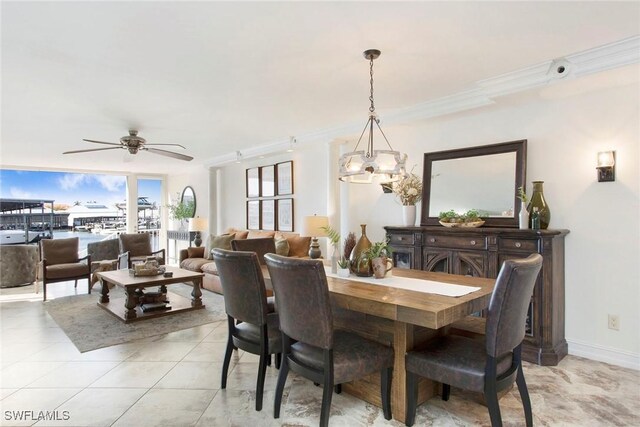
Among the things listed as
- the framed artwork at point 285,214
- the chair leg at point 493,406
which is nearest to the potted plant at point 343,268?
the chair leg at point 493,406

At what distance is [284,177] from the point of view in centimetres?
641

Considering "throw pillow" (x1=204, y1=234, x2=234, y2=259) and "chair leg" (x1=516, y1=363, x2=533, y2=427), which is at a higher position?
"throw pillow" (x1=204, y1=234, x2=234, y2=259)

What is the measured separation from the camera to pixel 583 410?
233 centimetres

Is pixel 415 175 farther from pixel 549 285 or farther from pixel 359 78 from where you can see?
pixel 549 285

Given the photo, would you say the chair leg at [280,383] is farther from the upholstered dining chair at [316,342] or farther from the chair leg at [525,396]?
the chair leg at [525,396]

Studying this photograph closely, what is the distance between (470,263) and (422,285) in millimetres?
1224

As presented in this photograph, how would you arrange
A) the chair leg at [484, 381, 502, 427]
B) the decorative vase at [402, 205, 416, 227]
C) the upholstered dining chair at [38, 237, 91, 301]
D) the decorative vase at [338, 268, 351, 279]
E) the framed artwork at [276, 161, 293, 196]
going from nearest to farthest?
the chair leg at [484, 381, 502, 427] < the decorative vase at [338, 268, 351, 279] < the decorative vase at [402, 205, 416, 227] < the upholstered dining chair at [38, 237, 91, 301] < the framed artwork at [276, 161, 293, 196]

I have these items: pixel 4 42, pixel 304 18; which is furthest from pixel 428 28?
pixel 4 42

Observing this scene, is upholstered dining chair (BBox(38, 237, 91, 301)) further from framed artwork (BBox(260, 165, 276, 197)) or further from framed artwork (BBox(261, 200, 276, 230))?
framed artwork (BBox(260, 165, 276, 197))

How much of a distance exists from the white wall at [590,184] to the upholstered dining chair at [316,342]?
2.14 m

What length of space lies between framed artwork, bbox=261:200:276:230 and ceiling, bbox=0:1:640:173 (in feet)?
7.84

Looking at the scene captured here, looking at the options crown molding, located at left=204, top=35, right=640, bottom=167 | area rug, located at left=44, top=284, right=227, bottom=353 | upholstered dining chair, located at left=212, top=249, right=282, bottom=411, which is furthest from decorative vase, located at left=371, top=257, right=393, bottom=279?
area rug, located at left=44, top=284, right=227, bottom=353

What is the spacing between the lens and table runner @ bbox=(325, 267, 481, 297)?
226 cm

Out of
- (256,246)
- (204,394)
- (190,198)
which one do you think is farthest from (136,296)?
(190,198)
